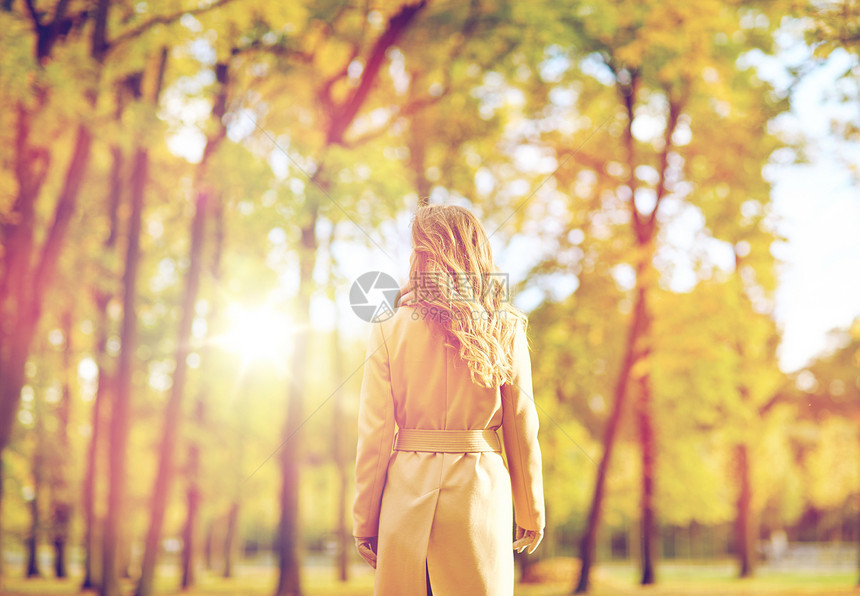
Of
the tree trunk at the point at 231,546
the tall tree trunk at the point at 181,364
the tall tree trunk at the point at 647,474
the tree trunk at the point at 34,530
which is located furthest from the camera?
the tree trunk at the point at 231,546

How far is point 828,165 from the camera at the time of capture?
10.9m

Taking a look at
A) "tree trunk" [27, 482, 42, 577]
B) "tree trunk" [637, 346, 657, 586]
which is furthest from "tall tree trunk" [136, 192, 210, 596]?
"tree trunk" [637, 346, 657, 586]

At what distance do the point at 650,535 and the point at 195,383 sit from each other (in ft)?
34.3

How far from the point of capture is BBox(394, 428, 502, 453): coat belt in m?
2.83

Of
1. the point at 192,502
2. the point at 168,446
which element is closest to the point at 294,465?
the point at 168,446

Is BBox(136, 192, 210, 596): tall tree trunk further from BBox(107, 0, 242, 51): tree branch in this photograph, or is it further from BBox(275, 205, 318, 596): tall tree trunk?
BBox(107, 0, 242, 51): tree branch

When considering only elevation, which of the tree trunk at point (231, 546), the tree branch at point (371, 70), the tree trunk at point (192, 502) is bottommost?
the tree trunk at point (231, 546)

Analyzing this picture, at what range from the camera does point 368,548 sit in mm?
2873

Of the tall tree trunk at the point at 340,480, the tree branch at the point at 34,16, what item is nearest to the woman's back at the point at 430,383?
the tree branch at the point at 34,16

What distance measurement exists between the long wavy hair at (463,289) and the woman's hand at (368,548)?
769 mm

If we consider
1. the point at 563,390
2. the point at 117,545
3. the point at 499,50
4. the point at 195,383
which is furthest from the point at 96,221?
the point at 563,390

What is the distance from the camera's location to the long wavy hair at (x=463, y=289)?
2785 millimetres

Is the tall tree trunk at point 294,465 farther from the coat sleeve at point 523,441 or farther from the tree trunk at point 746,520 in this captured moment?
the tree trunk at point 746,520

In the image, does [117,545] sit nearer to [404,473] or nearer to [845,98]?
[404,473]
